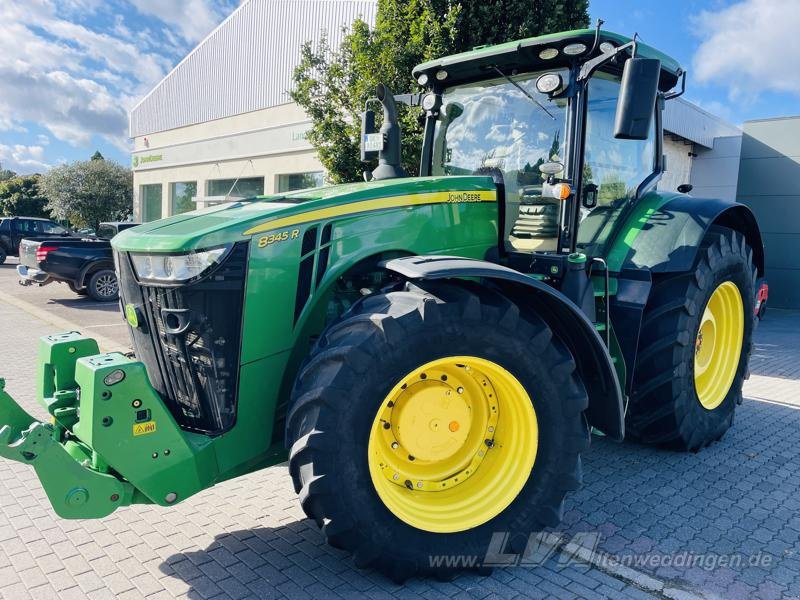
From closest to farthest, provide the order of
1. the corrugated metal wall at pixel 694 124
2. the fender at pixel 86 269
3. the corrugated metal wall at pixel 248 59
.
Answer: the fender at pixel 86 269 < the corrugated metal wall at pixel 694 124 < the corrugated metal wall at pixel 248 59

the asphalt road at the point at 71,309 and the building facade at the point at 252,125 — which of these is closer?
the asphalt road at the point at 71,309

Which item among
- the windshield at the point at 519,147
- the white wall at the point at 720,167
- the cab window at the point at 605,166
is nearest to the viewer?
the windshield at the point at 519,147

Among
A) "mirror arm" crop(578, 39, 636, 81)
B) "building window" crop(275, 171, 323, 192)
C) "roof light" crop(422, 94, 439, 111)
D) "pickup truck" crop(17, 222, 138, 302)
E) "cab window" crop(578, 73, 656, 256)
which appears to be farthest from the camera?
"building window" crop(275, 171, 323, 192)

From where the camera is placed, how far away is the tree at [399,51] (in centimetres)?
813

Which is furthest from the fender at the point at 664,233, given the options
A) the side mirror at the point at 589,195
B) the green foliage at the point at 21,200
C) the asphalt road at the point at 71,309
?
the green foliage at the point at 21,200

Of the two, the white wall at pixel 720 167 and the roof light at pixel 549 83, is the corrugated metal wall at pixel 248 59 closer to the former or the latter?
the white wall at pixel 720 167

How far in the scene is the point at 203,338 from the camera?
106 inches

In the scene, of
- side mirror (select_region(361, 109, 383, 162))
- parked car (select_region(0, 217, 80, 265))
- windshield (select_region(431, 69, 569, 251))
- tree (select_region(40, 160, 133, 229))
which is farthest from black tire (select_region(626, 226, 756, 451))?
tree (select_region(40, 160, 133, 229))

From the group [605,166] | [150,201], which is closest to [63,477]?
[605,166]

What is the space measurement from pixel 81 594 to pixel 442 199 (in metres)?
2.52

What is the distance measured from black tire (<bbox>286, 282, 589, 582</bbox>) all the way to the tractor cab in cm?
93

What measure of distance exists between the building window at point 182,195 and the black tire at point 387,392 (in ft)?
75.5

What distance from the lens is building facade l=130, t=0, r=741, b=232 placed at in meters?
15.7

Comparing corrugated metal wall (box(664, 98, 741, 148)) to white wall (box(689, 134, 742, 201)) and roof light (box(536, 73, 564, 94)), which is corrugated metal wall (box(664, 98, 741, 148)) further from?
roof light (box(536, 73, 564, 94))
